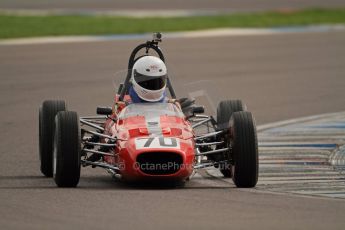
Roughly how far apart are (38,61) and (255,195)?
52.6 feet

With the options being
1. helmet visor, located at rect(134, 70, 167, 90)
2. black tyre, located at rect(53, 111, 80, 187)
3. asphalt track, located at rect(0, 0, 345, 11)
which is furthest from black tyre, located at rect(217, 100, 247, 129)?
asphalt track, located at rect(0, 0, 345, 11)

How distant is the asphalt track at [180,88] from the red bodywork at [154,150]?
19 centimetres

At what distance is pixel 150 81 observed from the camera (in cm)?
1397

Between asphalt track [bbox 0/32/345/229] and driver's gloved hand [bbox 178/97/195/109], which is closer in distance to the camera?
asphalt track [bbox 0/32/345/229]

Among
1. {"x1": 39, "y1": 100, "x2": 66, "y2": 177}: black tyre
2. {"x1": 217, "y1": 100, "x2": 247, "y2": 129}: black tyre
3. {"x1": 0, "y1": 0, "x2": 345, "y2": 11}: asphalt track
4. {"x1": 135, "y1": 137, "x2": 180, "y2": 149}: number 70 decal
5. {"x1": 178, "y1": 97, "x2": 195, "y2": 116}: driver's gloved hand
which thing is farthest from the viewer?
{"x1": 0, "y1": 0, "x2": 345, "y2": 11}: asphalt track

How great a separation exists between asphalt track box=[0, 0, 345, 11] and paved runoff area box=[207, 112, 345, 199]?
979 inches

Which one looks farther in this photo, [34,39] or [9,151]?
[34,39]

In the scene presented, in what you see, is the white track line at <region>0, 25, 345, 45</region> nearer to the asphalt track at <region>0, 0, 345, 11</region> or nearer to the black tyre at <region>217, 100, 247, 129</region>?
the asphalt track at <region>0, 0, 345, 11</region>

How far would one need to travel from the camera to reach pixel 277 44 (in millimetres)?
31734

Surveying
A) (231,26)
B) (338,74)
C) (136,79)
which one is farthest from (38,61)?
(136,79)

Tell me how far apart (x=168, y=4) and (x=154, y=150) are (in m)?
34.2

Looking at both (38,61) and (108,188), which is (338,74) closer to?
(38,61)

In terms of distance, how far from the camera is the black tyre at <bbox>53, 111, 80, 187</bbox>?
12.8 metres

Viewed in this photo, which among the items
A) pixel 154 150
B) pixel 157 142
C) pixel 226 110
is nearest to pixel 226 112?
pixel 226 110
